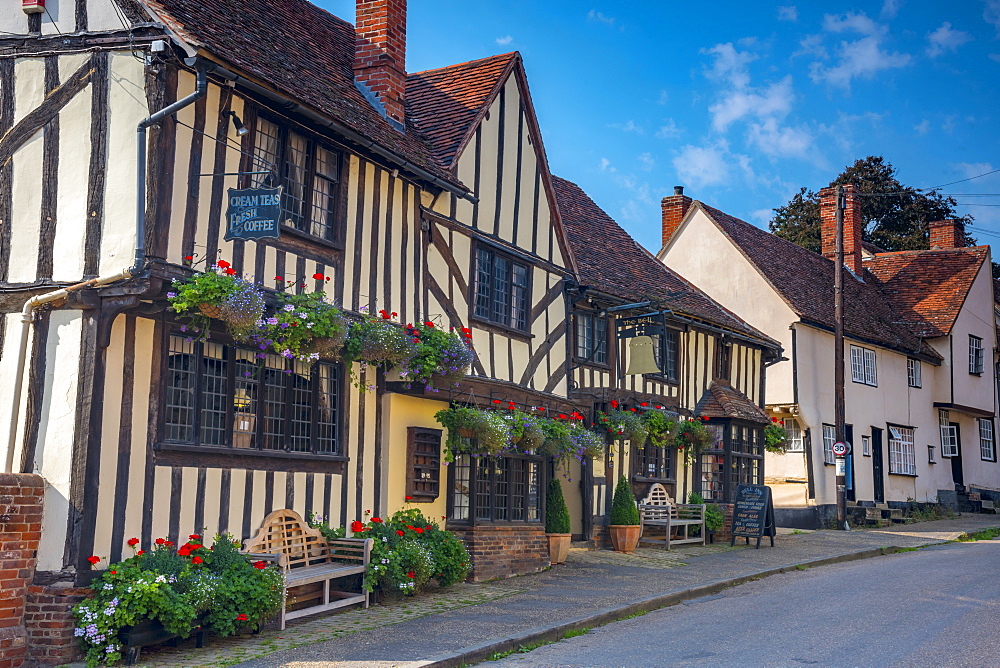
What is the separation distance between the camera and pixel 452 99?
15906mm

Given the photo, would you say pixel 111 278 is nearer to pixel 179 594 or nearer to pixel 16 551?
pixel 16 551

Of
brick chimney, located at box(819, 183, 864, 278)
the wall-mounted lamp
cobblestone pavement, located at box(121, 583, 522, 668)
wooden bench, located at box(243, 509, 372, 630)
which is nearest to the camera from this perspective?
cobblestone pavement, located at box(121, 583, 522, 668)

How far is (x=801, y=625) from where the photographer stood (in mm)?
10852

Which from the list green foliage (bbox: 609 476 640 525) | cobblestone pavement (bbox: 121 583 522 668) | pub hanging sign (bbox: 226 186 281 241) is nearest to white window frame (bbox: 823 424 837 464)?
green foliage (bbox: 609 476 640 525)

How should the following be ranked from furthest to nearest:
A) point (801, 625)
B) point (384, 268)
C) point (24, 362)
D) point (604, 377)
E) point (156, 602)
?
point (604, 377), point (384, 268), point (801, 625), point (24, 362), point (156, 602)

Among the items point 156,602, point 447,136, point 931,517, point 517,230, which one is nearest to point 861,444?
point 931,517

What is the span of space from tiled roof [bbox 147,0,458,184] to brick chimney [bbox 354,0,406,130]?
250 millimetres

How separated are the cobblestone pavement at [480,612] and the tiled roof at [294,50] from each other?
5547 millimetres

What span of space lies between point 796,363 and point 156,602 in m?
21.3

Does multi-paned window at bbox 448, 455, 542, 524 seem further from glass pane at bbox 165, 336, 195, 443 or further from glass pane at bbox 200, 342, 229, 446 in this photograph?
glass pane at bbox 165, 336, 195, 443

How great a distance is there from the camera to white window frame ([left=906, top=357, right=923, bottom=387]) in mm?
32438

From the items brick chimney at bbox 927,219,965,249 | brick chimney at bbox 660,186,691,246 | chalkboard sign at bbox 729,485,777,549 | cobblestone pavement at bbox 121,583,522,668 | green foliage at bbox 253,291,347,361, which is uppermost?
brick chimney at bbox 927,219,965,249

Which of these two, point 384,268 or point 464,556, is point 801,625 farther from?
point 384,268

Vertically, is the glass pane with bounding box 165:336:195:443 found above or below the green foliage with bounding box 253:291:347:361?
below
